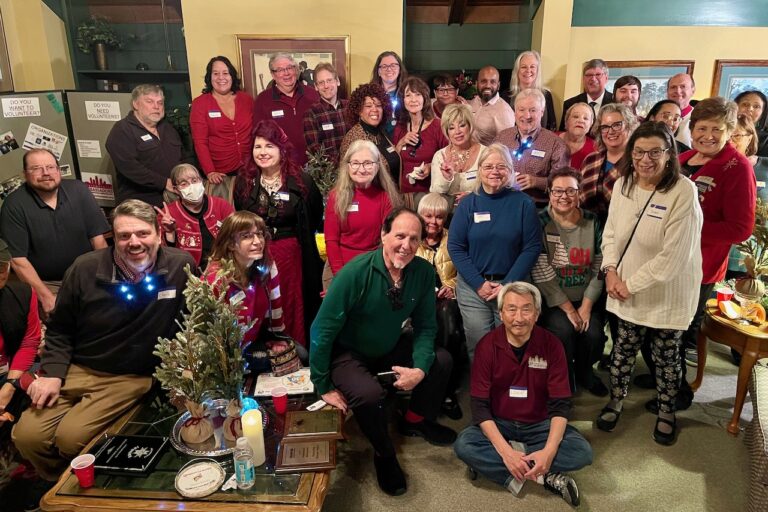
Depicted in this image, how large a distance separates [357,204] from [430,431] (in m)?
1.39

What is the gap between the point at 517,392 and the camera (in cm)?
242

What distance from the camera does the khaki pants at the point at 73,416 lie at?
219cm

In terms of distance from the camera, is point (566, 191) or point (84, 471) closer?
point (84, 471)

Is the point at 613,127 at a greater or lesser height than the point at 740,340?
greater

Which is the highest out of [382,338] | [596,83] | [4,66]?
[4,66]

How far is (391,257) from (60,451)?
166 cm

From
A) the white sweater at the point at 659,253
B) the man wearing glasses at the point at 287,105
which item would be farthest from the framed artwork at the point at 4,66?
the white sweater at the point at 659,253

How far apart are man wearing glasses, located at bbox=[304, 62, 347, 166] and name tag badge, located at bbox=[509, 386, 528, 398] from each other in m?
2.22

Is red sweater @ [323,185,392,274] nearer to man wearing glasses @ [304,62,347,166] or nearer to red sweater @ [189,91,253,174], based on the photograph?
man wearing glasses @ [304,62,347,166]

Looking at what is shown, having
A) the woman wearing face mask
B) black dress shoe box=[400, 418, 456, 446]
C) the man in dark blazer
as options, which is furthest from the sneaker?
the man in dark blazer

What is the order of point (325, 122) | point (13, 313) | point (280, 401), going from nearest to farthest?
point (280, 401) → point (13, 313) → point (325, 122)

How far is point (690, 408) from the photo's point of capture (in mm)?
3002

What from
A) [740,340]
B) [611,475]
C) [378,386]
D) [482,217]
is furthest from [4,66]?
[740,340]

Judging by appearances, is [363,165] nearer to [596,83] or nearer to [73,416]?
[73,416]
